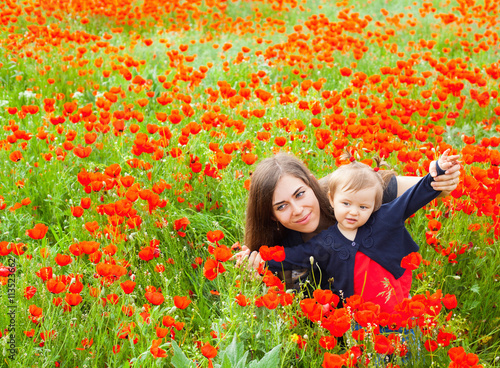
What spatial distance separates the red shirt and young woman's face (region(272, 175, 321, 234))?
0.34 metres

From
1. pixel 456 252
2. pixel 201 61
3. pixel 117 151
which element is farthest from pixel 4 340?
pixel 201 61

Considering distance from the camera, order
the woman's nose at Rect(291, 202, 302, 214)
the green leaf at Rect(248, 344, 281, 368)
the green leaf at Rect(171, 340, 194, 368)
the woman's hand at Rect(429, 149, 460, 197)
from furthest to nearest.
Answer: the woman's nose at Rect(291, 202, 302, 214) → the woman's hand at Rect(429, 149, 460, 197) → the green leaf at Rect(171, 340, 194, 368) → the green leaf at Rect(248, 344, 281, 368)

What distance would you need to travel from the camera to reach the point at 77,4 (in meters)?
8.50

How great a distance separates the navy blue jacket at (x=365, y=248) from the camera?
2615mm

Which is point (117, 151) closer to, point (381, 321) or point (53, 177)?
point (53, 177)

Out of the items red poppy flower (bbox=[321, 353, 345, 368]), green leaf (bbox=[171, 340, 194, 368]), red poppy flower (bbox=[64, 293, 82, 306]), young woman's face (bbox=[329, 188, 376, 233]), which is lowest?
green leaf (bbox=[171, 340, 194, 368])

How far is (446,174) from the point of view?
7.88 ft

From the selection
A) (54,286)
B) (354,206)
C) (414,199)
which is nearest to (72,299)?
(54,286)

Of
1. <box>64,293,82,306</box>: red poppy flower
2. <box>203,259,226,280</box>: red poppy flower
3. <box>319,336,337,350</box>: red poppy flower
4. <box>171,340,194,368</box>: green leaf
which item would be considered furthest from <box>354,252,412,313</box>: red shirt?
<box>64,293,82,306</box>: red poppy flower

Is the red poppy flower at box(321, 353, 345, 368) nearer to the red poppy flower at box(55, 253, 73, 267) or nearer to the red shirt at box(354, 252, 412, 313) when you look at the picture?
the red shirt at box(354, 252, 412, 313)

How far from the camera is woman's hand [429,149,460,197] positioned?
92.9 inches

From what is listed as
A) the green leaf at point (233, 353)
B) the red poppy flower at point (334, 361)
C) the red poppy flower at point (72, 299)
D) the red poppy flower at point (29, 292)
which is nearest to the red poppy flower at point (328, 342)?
the red poppy flower at point (334, 361)

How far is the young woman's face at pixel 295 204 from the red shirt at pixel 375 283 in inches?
13.3

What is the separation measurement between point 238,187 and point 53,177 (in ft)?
4.85
